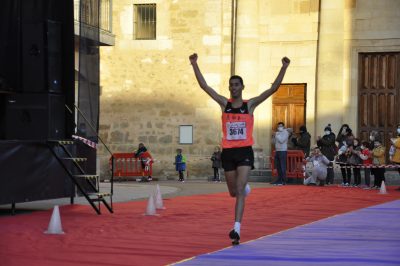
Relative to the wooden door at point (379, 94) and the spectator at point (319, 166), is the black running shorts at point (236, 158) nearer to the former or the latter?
the spectator at point (319, 166)

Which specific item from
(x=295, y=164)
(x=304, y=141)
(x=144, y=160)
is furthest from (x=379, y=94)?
(x=144, y=160)

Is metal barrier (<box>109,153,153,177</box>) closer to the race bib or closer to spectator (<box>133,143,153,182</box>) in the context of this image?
spectator (<box>133,143,153,182</box>)

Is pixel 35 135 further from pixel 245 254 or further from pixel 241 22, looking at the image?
pixel 241 22

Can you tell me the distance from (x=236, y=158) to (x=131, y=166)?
79.1ft

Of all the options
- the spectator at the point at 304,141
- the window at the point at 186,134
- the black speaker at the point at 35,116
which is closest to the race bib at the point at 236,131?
the black speaker at the point at 35,116

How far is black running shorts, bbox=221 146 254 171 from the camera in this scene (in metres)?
10.9

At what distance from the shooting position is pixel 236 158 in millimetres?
10938

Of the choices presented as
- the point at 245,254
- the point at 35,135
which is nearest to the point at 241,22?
the point at 35,135

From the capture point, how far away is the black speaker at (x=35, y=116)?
16422mm

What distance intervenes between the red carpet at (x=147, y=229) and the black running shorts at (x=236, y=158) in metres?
0.97

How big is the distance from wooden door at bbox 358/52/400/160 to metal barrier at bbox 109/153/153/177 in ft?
27.3

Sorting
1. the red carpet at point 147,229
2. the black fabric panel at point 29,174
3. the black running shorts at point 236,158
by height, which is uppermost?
the black running shorts at point 236,158

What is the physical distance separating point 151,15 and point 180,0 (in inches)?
56.9

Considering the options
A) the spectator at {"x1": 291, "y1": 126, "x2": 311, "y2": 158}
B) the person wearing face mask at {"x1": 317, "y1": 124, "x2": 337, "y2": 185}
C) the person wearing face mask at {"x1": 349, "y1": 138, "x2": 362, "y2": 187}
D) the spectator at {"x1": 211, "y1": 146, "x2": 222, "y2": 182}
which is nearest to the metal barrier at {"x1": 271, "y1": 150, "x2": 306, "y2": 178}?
the spectator at {"x1": 291, "y1": 126, "x2": 311, "y2": 158}
